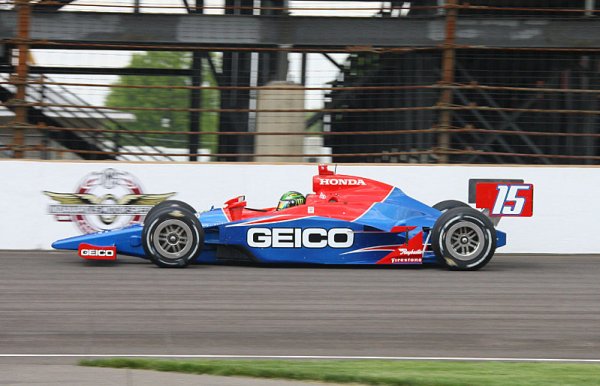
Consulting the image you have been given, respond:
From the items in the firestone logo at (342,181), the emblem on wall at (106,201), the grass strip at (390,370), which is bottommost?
the grass strip at (390,370)

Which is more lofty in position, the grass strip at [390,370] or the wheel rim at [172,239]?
the wheel rim at [172,239]

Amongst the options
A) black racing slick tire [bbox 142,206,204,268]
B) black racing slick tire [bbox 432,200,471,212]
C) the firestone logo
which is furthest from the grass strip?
black racing slick tire [bbox 432,200,471,212]

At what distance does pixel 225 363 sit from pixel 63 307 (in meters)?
2.46

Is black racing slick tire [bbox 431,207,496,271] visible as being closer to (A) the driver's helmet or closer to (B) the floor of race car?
(B) the floor of race car

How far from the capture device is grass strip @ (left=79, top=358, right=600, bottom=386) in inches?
229

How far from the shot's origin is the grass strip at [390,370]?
5820mm

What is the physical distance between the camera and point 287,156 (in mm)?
12852

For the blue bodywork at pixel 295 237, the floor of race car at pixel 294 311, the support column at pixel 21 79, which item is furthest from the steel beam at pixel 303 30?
the floor of race car at pixel 294 311

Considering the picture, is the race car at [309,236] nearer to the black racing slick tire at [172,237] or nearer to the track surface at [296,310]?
the black racing slick tire at [172,237]

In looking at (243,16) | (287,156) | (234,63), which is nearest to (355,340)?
(287,156)

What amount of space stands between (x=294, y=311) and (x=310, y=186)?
467 centimetres

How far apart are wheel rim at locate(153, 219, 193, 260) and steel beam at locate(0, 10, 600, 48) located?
4.79 m

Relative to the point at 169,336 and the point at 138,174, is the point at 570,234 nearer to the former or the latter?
the point at 138,174

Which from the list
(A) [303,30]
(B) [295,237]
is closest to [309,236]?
(B) [295,237]
